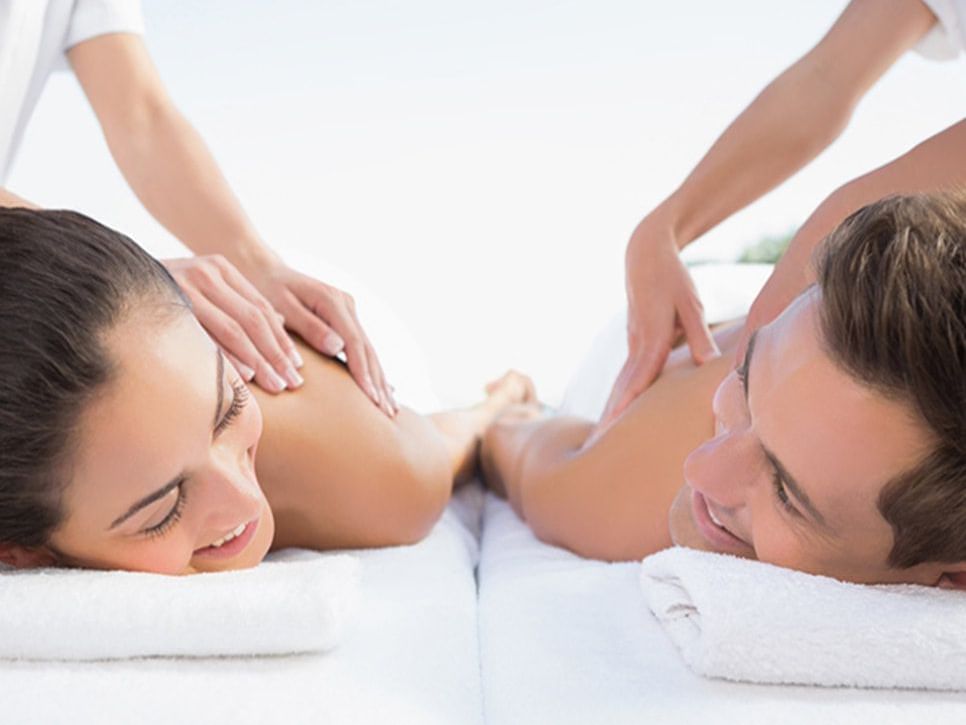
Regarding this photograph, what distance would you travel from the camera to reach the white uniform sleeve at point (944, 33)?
1414 mm

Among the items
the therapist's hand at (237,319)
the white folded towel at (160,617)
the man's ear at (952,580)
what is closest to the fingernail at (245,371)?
the therapist's hand at (237,319)

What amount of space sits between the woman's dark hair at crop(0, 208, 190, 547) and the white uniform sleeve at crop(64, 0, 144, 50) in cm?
83

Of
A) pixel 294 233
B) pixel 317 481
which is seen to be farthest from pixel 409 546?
pixel 294 233

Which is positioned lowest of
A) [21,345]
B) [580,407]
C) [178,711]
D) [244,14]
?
[580,407]

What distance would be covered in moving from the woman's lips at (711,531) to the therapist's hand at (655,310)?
0.40 metres

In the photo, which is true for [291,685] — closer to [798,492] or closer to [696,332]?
[798,492]

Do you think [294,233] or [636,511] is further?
[294,233]

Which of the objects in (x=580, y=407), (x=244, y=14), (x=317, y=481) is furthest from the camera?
(x=244, y=14)

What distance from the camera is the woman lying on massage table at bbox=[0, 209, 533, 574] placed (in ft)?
2.85

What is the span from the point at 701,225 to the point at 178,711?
Answer: 3.40 feet

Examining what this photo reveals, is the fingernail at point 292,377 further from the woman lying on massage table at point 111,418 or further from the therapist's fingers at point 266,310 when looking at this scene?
the woman lying on massage table at point 111,418

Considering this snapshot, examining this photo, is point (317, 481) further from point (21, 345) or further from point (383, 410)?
point (21, 345)

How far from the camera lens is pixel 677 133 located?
9.39 feet

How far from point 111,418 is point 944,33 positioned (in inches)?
47.1
